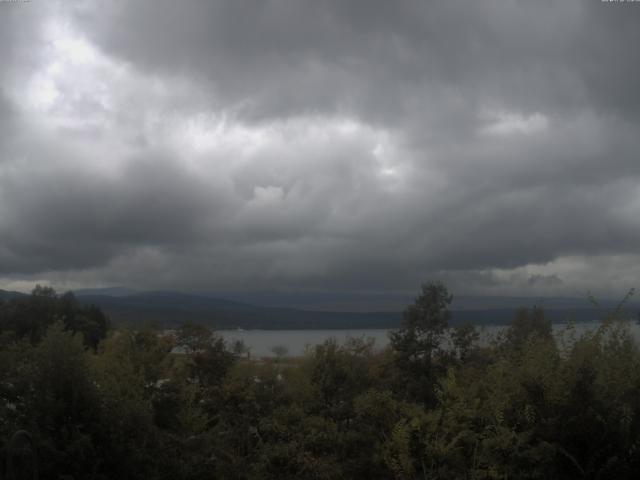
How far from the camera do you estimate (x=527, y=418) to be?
9.41 metres

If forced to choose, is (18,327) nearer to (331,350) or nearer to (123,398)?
(331,350)

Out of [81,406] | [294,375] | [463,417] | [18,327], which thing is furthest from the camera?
[18,327]

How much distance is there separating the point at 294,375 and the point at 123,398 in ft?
20.7

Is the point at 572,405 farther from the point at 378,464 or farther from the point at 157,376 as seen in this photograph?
the point at 157,376

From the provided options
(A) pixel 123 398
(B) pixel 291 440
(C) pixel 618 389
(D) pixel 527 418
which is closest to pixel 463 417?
(D) pixel 527 418

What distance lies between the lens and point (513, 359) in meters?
11.7

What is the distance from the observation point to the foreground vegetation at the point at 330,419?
868 cm

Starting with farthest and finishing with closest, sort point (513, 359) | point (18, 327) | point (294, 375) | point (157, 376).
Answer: point (18, 327)
point (294, 375)
point (157, 376)
point (513, 359)

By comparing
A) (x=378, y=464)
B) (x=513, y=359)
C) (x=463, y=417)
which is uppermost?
(x=513, y=359)

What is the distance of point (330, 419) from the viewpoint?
13031 mm

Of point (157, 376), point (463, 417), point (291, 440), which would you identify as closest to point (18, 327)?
point (157, 376)

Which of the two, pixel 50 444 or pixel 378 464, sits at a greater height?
pixel 50 444

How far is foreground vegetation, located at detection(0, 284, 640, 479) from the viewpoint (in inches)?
342

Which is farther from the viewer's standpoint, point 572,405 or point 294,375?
point 294,375
